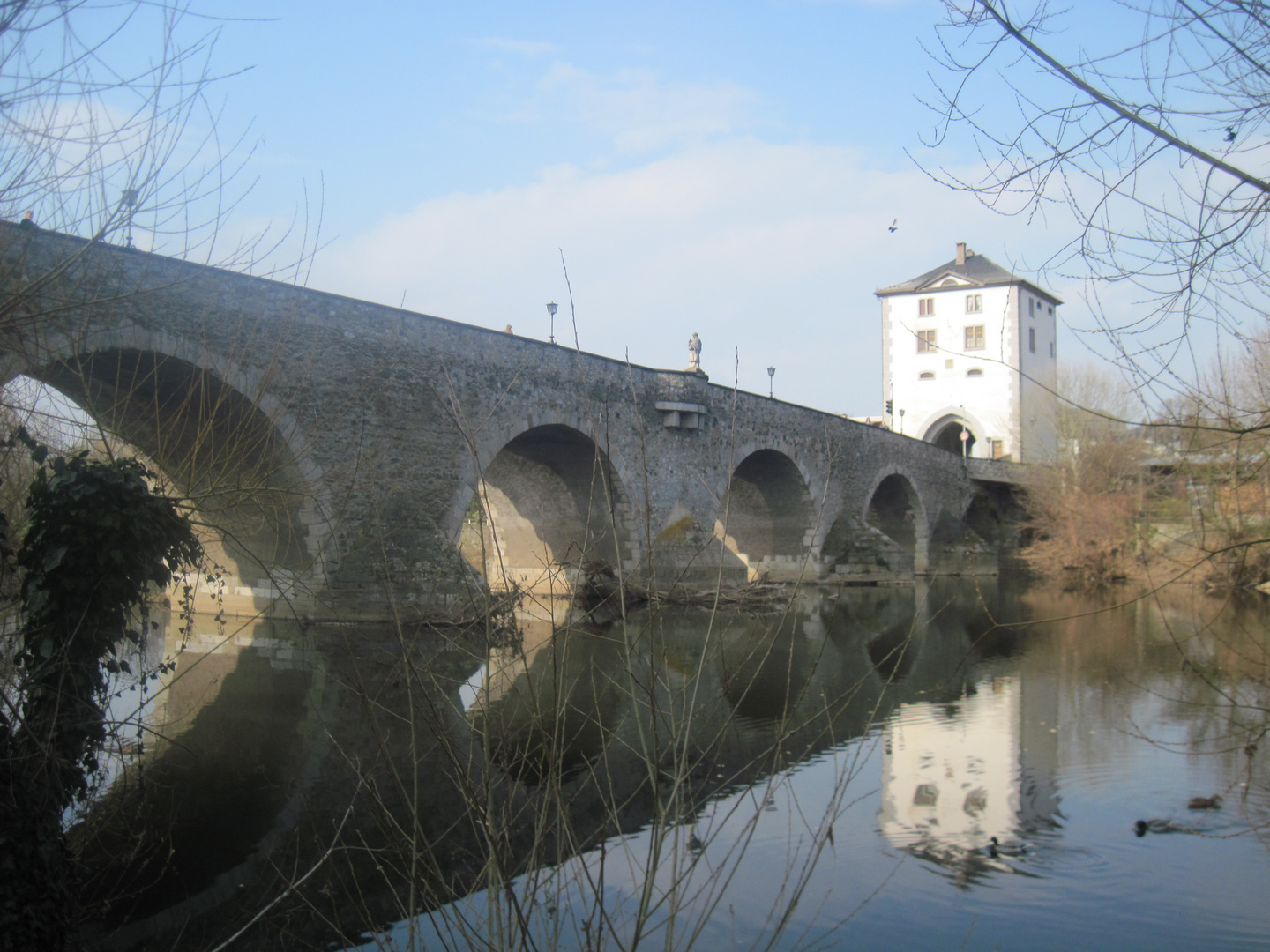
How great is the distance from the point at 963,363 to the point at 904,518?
11.4 metres

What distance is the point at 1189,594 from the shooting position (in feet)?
55.2

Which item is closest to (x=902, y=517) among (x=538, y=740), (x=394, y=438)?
(x=394, y=438)

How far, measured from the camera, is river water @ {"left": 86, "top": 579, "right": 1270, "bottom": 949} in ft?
7.84

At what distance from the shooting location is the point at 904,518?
26703 mm

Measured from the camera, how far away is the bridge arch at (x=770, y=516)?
20.3m

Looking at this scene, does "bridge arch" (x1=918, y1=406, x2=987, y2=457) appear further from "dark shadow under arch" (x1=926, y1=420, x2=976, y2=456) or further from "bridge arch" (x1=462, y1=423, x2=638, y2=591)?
"bridge arch" (x1=462, y1=423, x2=638, y2=591)

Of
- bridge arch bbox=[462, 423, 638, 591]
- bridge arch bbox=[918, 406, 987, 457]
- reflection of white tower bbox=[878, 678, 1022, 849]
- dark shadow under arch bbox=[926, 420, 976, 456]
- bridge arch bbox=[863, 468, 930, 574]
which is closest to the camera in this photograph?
reflection of white tower bbox=[878, 678, 1022, 849]

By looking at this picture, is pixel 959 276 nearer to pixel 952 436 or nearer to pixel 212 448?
pixel 952 436

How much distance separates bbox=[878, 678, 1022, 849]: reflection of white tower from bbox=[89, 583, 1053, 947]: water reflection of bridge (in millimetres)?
20

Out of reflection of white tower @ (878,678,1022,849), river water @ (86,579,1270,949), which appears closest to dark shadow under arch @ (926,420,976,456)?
river water @ (86,579,1270,949)

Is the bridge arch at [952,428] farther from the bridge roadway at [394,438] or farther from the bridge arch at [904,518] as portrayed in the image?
the bridge roadway at [394,438]

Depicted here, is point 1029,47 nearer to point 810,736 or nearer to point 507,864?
point 507,864

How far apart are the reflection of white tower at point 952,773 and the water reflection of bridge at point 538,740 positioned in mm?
20

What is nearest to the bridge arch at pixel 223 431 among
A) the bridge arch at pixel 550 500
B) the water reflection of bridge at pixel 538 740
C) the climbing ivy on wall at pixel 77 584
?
the climbing ivy on wall at pixel 77 584
